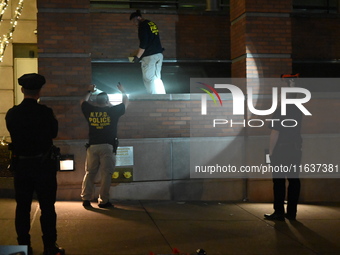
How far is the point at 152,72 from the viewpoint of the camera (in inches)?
369

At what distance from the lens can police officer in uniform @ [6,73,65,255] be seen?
5.51 metres

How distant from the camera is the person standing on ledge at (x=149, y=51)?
915 cm

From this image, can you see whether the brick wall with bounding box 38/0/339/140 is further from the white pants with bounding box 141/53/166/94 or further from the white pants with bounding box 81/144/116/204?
the white pants with bounding box 81/144/116/204

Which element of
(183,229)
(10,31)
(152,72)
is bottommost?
(183,229)

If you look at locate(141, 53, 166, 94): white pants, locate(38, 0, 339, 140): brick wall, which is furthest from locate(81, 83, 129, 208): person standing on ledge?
locate(141, 53, 166, 94): white pants

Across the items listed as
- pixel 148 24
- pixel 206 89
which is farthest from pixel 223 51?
pixel 148 24

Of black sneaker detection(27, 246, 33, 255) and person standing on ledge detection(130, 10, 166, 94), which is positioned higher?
person standing on ledge detection(130, 10, 166, 94)

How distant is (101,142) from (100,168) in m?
0.46

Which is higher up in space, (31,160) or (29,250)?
(31,160)

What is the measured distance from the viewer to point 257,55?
951cm

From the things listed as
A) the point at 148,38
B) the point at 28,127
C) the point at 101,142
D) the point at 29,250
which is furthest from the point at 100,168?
the point at 28,127

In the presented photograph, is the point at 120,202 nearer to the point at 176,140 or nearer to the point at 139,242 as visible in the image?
the point at 176,140

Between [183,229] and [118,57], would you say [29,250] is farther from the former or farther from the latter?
[118,57]

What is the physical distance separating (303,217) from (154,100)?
3.24 meters
